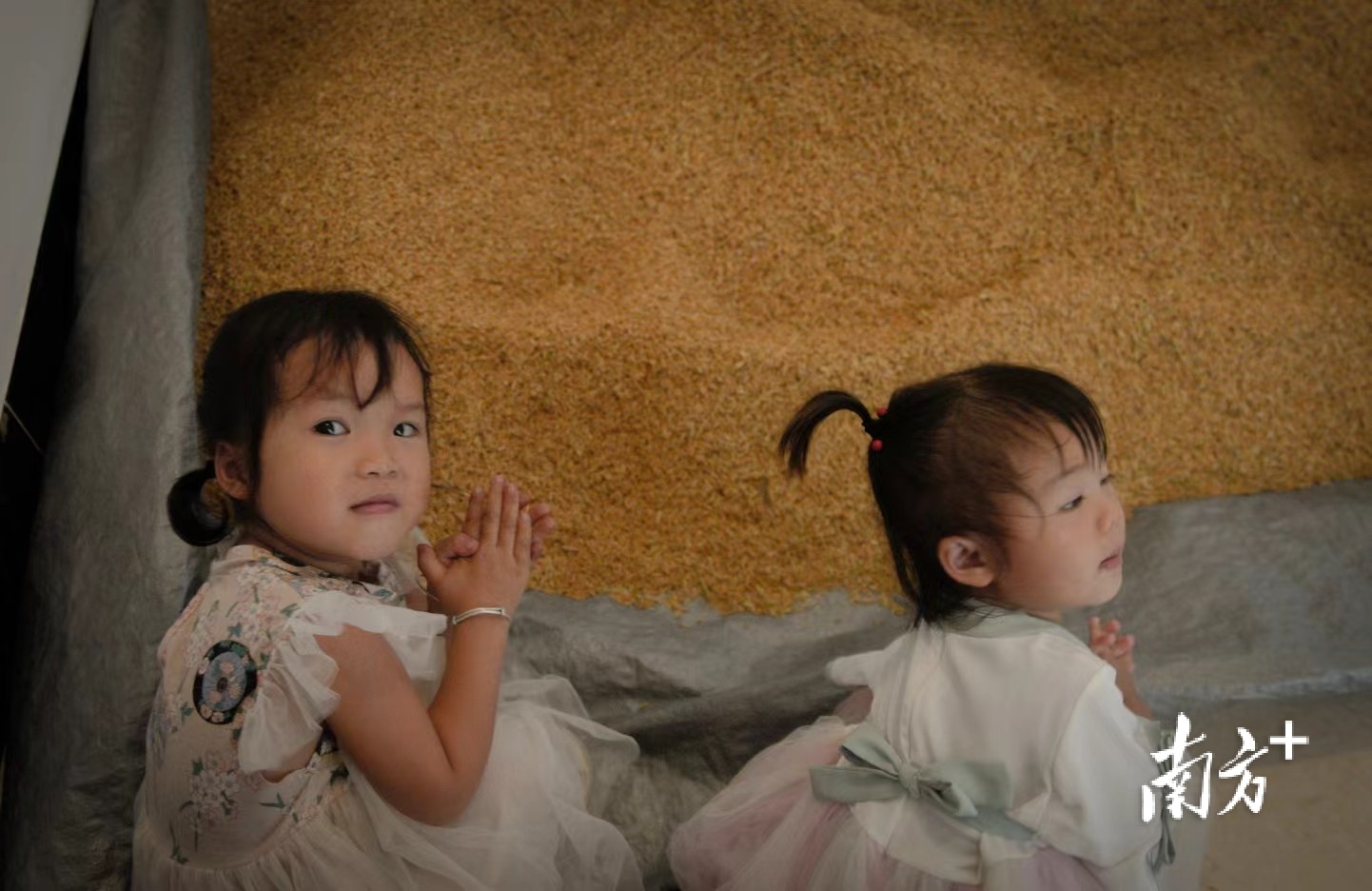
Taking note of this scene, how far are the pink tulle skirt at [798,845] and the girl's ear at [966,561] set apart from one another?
0.20 m

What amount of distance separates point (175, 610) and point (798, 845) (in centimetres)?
65

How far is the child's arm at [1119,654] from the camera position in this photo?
1.04m

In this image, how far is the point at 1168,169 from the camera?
153cm

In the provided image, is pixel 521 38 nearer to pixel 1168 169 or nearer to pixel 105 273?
pixel 105 273

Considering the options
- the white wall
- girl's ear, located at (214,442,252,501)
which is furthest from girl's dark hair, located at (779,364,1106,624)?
the white wall

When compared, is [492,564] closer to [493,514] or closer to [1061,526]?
[493,514]

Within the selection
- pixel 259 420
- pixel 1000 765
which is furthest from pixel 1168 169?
pixel 259 420

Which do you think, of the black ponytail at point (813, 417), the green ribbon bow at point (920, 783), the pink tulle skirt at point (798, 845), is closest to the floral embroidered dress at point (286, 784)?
the pink tulle skirt at point (798, 845)

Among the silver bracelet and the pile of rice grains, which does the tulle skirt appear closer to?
the silver bracelet

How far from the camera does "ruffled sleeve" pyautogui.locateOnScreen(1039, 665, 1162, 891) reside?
2.74 feet

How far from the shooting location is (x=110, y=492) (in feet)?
3.91

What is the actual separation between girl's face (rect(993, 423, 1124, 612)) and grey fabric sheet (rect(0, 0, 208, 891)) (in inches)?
32.0

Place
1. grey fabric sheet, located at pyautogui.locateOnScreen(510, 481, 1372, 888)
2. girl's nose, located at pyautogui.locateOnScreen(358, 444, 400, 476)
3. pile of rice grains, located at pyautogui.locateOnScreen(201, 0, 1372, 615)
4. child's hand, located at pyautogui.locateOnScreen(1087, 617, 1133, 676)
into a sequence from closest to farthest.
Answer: girl's nose, located at pyautogui.locateOnScreen(358, 444, 400, 476) < child's hand, located at pyautogui.locateOnScreen(1087, 617, 1133, 676) < grey fabric sheet, located at pyautogui.locateOnScreen(510, 481, 1372, 888) < pile of rice grains, located at pyautogui.locateOnScreen(201, 0, 1372, 615)

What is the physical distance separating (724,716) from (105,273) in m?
0.86
